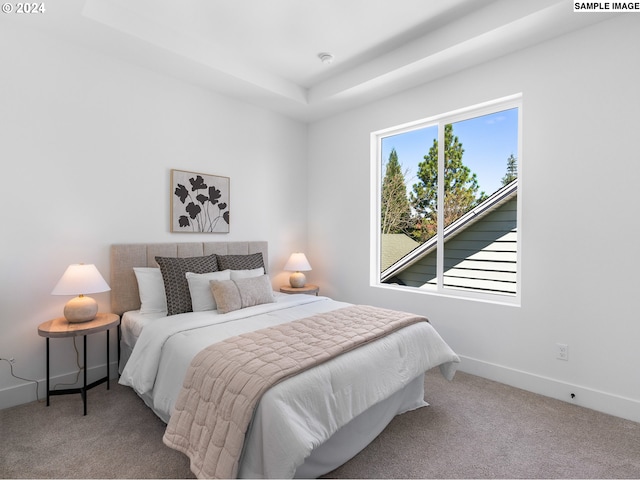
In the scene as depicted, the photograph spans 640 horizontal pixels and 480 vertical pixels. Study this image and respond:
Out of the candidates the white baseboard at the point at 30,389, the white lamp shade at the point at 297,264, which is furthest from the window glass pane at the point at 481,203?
the white baseboard at the point at 30,389

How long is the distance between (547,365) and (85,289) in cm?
353

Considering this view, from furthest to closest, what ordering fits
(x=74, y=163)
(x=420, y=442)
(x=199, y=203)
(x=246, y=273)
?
(x=199, y=203)
(x=246, y=273)
(x=74, y=163)
(x=420, y=442)

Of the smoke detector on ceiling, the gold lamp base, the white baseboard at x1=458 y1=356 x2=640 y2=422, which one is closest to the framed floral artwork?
the gold lamp base

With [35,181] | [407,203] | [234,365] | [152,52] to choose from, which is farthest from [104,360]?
[407,203]

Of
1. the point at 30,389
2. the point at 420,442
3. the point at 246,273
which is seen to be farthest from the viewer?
the point at 246,273

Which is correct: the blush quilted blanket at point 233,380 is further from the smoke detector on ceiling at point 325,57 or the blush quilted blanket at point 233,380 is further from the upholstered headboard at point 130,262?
the smoke detector on ceiling at point 325,57

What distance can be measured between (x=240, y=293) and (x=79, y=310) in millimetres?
1143

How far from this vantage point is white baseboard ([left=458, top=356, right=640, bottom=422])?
233cm

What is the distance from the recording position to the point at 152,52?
283 cm

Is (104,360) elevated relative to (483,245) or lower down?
lower down

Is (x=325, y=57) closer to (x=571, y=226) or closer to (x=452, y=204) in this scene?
(x=452, y=204)

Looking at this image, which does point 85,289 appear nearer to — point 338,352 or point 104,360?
point 104,360

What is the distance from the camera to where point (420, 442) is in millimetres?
2043

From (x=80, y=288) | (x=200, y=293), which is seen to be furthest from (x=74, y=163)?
(x=200, y=293)
